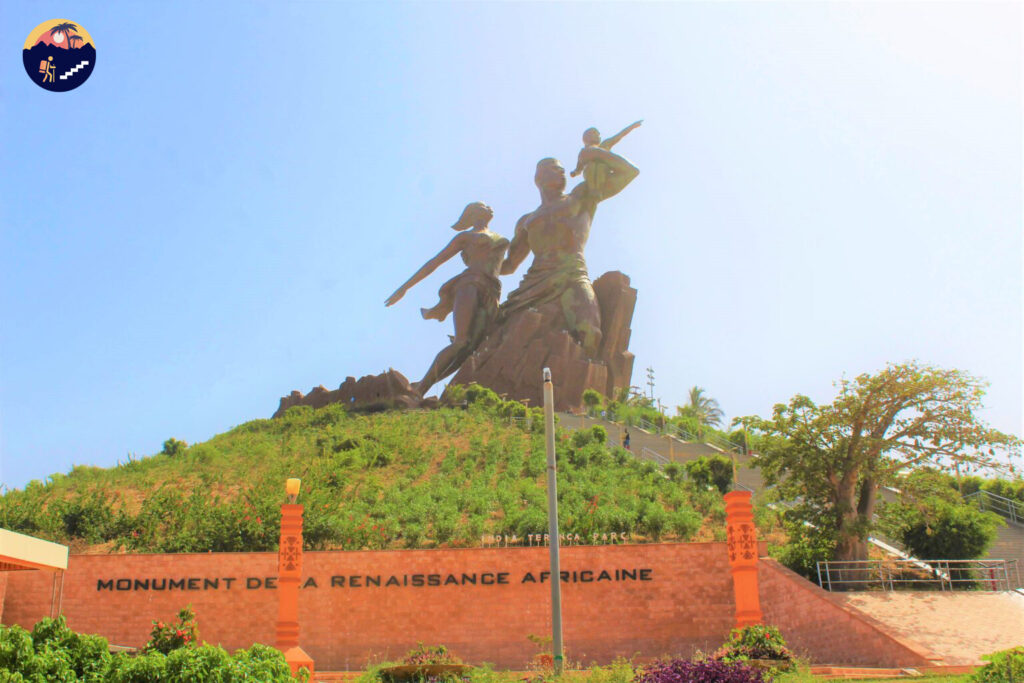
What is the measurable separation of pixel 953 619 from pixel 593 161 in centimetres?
2756

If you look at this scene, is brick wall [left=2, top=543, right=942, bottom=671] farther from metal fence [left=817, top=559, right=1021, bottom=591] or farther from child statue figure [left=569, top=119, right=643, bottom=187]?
child statue figure [left=569, top=119, right=643, bottom=187]

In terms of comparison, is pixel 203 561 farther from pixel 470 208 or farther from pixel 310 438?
pixel 470 208

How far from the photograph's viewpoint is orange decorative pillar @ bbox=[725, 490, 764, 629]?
15.1m

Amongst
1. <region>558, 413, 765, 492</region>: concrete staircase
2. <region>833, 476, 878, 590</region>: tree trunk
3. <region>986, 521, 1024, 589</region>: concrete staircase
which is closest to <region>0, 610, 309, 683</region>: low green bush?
<region>833, 476, 878, 590</region>: tree trunk

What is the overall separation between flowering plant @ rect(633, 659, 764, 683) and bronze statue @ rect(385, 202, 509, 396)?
3017 cm

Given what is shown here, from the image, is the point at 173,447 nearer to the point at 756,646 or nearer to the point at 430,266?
the point at 430,266

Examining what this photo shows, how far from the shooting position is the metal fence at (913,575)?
666 inches

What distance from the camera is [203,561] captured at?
1706 centimetres

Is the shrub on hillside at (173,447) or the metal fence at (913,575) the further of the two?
the shrub on hillside at (173,447)

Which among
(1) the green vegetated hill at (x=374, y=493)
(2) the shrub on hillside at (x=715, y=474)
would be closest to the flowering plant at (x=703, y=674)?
(1) the green vegetated hill at (x=374, y=493)

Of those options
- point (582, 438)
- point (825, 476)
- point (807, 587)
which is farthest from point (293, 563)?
point (582, 438)

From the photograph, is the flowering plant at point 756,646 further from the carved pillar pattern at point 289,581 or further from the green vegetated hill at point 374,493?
the carved pillar pattern at point 289,581

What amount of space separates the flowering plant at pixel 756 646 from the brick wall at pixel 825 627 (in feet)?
5.47

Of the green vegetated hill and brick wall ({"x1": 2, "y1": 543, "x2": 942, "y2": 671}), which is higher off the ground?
the green vegetated hill
